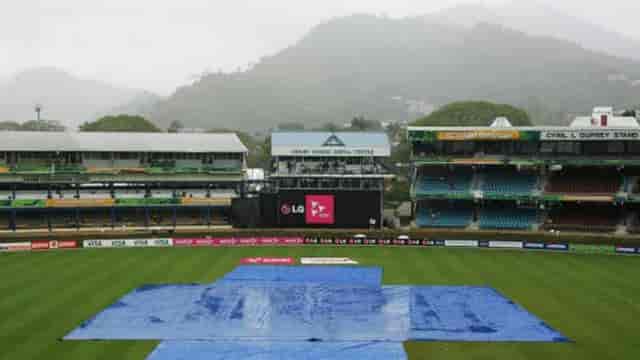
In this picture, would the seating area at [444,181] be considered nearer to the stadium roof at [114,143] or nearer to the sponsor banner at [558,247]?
the sponsor banner at [558,247]

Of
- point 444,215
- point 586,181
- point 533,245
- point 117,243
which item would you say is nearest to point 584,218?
point 586,181

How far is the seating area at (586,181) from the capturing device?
53.2 metres

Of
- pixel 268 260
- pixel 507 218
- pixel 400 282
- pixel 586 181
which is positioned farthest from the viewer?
pixel 586 181

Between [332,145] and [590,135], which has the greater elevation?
[590,135]

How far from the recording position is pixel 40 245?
48.6m

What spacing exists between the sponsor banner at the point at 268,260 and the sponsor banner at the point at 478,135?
20.2 metres

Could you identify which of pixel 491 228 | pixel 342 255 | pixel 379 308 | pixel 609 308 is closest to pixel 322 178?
pixel 342 255

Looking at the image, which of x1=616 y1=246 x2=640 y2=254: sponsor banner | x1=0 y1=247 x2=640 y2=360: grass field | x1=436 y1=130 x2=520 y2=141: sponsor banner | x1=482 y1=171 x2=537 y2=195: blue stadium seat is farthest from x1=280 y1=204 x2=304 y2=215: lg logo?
x1=616 y1=246 x2=640 y2=254: sponsor banner

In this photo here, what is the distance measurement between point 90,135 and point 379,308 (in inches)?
1616

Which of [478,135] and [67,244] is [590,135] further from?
[67,244]

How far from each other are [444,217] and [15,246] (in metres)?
38.7

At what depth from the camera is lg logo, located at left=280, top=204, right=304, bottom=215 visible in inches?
2051

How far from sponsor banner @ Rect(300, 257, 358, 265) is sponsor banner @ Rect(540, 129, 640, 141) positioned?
74.9ft

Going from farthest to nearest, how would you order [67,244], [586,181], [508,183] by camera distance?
[508,183]
[586,181]
[67,244]
